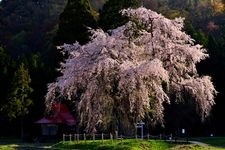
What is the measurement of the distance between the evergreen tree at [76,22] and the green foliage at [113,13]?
5.14 feet

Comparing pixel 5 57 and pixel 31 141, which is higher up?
pixel 5 57

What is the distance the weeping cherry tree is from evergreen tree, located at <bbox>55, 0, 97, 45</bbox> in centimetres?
1745

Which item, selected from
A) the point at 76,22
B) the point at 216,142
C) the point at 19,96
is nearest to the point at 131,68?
the point at 216,142

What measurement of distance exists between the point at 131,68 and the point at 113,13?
1910 centimetres

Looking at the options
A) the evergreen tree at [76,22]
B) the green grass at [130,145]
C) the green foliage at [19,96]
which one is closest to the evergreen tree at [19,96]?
the green foliage at [19,96]

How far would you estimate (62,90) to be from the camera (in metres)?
29.1

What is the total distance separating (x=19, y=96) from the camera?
159ft

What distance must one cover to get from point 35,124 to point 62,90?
2280 centimetres

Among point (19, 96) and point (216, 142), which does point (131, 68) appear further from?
point (19, 96)

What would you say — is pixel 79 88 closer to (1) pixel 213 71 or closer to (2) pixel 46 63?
(1) pixel 213 71

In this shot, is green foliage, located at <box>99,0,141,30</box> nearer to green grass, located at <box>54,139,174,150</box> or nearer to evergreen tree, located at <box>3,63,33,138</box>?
evergreen tree, located at <box>3,63,33,138</box>

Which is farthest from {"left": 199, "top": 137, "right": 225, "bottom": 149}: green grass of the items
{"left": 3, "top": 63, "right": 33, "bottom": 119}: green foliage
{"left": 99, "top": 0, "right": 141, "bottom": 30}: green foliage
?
{"left": 3, "top": 63, "right": 33, "bottom": 119}: green foliage

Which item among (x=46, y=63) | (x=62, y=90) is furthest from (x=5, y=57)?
(x=62, y=90)

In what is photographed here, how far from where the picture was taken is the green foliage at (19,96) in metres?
47.4
